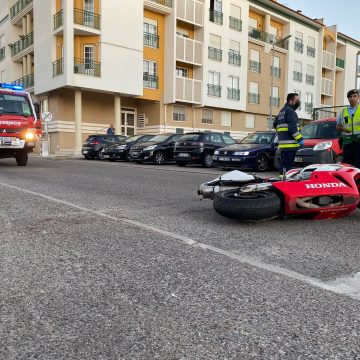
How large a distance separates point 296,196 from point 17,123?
34.8ft

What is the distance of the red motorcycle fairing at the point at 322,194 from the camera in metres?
4.85

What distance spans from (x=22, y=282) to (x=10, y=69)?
37.3 meters

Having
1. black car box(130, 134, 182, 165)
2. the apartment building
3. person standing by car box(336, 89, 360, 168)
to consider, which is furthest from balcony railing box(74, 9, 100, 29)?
person standing by car box(336, 89, 360, 168)

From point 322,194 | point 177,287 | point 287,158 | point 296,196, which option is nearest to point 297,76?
point 287,158

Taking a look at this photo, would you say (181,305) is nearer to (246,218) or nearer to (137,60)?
(246,218)

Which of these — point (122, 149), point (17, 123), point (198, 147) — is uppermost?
point (17, 123)

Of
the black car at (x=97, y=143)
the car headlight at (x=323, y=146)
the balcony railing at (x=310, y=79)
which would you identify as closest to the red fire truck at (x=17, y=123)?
the car headlight at (x=323, y=146)

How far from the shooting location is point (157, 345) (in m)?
2.13

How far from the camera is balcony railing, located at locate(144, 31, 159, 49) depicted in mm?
30692

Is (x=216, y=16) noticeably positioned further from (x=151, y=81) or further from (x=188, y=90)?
(x=151, y=81)

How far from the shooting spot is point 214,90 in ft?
112

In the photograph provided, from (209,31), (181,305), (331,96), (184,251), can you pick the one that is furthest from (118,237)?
(331,96)

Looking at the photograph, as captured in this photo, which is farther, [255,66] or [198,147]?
[255,66]

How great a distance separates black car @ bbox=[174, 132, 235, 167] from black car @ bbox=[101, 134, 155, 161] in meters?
3.79
